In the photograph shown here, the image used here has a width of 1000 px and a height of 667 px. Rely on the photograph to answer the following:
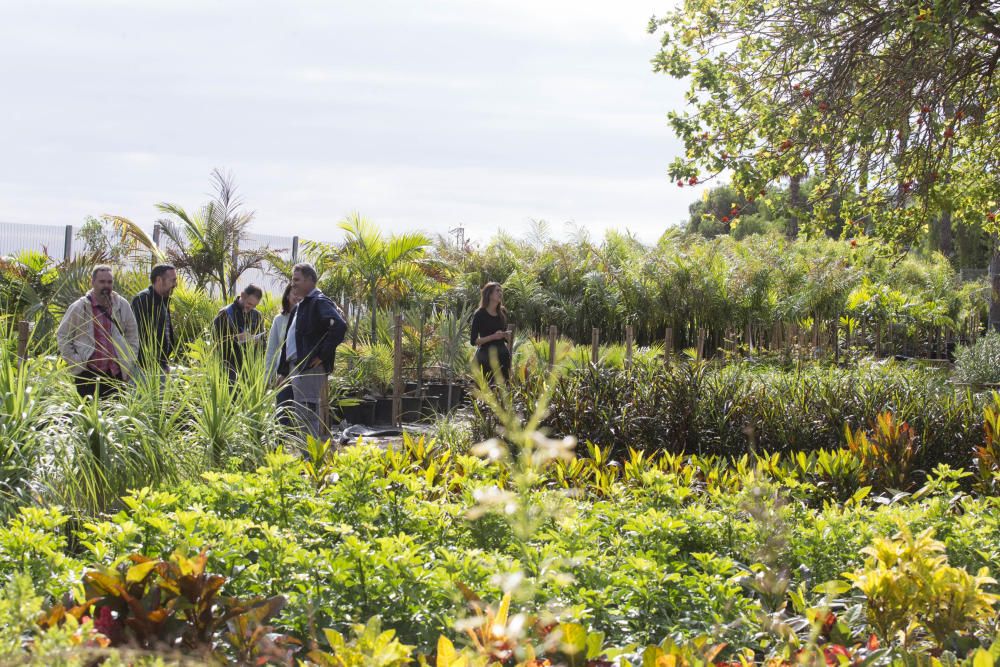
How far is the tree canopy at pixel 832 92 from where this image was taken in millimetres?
6879

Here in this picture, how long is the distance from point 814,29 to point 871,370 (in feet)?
10.3

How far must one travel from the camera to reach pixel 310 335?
21.2 ft

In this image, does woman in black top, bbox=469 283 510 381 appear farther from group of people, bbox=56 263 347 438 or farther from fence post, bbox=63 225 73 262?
fence post, bbox=63 225 73 262

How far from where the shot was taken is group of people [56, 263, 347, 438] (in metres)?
5.81

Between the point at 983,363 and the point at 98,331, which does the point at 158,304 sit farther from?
the point at 983,363

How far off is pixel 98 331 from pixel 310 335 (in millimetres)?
1360

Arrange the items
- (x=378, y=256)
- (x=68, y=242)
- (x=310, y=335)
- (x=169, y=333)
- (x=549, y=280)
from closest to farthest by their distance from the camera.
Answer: (x=310, y=335) < (x=169, y=333) < (x=378, y=256) < (x=549, y=280) < (x=68, y=242)

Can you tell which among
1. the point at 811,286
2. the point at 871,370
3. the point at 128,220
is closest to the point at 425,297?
the point at 128,220

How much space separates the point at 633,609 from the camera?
2.00m

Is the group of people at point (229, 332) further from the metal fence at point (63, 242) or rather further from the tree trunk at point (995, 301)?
the metal fence at point (63, 242)

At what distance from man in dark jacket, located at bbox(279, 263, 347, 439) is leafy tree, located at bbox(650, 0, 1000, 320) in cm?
308

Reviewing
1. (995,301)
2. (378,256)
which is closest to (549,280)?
(378,256)

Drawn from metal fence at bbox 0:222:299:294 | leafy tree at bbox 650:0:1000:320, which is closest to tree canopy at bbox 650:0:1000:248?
leafy tree at bbox 650:0:1000:320

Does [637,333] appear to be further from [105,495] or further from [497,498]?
[497,498]
